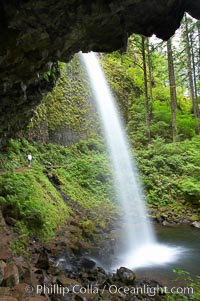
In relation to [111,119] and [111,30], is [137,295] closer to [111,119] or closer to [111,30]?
[111,30]

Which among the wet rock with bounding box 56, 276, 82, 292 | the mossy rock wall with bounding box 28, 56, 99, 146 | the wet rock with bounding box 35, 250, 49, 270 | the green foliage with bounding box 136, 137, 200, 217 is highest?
the mossy rock wall with bounding box 28, 56, 99, 146

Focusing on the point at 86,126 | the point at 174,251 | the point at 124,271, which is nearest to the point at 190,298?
the point at 124,271

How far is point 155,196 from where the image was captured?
12344 mm

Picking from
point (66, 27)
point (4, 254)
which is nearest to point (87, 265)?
point (4, 254)

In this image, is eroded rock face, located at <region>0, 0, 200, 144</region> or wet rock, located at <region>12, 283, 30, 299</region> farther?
wet rock, located at <region>12, 283, 30, 299</region>

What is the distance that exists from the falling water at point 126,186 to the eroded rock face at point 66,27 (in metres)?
5.42

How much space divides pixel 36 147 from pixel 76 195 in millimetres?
3837

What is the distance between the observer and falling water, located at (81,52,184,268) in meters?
7.92

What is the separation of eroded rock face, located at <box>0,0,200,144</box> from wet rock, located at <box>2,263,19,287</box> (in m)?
3.07

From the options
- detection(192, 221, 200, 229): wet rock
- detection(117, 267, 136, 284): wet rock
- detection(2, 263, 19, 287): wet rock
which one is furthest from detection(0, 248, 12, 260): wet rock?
detection(192, 221, 200, 229): wet rock

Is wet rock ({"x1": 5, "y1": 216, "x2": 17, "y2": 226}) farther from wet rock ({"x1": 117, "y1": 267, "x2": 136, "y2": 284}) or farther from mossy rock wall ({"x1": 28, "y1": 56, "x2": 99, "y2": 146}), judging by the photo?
mossy rock wall ({"x1": 28, "y1": 56, "x2": 99, "y2": 146})

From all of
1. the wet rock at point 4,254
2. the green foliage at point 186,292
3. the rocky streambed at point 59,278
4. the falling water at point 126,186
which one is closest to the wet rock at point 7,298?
the rocky streambed at point 59,278

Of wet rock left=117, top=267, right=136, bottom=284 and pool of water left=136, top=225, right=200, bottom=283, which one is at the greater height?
pool of water left=136, top=225, right=200, bottom=283

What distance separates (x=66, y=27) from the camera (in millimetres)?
3641
